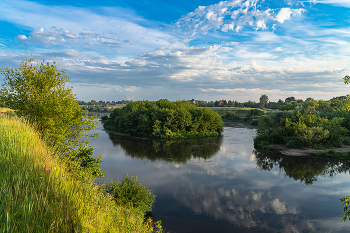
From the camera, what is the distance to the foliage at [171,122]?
56497mm

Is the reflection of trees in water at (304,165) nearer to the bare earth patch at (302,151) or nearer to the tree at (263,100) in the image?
the bare earth patch at (302,151)

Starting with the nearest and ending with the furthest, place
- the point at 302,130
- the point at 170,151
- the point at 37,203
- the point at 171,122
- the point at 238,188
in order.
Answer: the point at 37,203 < the point at 238,188 < the point at 302,130 < the point at 170,151 < the point at 171,122

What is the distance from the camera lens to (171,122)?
189ft

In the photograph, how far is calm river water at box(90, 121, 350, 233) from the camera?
16031mm

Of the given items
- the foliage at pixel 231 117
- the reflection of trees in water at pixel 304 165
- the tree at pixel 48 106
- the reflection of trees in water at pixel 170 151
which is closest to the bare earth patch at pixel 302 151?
the reflection of trees in water at pixel 304 165

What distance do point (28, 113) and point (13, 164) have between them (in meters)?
10.5

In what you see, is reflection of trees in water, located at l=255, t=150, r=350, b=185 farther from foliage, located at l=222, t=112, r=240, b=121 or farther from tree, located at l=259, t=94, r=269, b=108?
tree, located at l=259, t=94, r=269, b=108

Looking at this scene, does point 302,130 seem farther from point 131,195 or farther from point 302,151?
point 131,195

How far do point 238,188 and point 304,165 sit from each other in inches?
609

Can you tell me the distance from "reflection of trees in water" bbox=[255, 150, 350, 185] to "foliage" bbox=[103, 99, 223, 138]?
79.1 feet

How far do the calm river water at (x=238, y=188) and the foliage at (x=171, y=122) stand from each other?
17350 mm

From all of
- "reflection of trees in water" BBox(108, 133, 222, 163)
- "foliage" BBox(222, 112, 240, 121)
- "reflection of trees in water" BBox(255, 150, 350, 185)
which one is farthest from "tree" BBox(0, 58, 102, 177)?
"foliage" BBox(222, 112, 240, 121)

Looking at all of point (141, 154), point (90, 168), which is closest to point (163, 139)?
point (141, 154)

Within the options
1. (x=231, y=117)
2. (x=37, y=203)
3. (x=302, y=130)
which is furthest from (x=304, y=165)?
(x=231, y=117)
